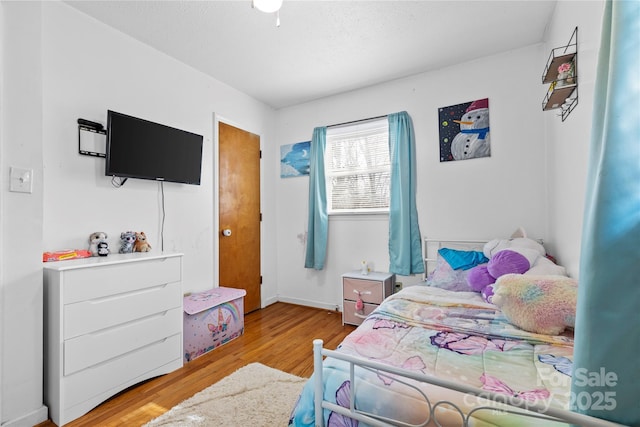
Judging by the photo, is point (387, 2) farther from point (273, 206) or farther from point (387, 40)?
point (273, 206)

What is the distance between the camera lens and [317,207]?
357 cm

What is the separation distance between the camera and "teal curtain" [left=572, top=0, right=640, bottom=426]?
2.13ft

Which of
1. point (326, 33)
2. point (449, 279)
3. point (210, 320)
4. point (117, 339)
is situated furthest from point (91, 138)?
point (449, 279)

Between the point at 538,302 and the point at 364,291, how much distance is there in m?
1.74

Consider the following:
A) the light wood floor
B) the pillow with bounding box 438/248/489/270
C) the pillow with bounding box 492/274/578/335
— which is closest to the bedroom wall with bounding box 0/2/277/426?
the light wood floor

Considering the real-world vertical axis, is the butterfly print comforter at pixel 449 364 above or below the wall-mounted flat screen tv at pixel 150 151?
below

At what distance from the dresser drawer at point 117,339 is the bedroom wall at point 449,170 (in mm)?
1887

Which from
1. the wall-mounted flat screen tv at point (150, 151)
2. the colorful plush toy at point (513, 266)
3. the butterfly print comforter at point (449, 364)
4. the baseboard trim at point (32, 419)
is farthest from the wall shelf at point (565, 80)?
the baseboard trim at point (32, 419)

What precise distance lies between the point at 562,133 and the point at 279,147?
9.89ft

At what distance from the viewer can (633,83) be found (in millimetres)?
680

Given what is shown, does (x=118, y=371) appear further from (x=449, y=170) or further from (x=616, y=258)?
(x=449, y=170)

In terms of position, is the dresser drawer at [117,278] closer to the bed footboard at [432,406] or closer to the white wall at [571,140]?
the bed footboard at [432,406]

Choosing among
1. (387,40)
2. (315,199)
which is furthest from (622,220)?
(315,199)

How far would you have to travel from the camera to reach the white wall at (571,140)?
1499 millimetres
